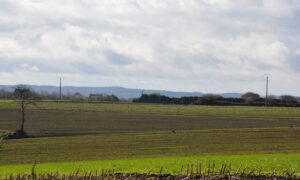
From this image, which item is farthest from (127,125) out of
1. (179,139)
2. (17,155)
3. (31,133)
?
(17,155)

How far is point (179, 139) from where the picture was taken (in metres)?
42.0

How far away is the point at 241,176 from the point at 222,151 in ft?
70.8

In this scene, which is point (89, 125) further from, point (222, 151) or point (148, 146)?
point (222, 151)

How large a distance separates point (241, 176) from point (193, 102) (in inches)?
5060

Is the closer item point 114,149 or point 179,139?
point 114,149

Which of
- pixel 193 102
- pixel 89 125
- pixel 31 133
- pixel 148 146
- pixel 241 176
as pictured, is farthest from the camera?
pixel 193 102

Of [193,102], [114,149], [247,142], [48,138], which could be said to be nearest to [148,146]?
[114,149]

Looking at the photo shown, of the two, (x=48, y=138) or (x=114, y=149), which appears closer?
(x=114, y=149)

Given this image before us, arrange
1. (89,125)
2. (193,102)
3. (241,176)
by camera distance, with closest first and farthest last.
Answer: (241,176) → (89,125) → (193,102)

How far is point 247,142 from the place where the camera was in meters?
39.7

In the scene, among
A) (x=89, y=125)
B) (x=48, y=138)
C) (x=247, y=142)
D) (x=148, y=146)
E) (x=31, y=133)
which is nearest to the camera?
(x=148, y=146)

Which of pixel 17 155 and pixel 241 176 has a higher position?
pixel 241 176

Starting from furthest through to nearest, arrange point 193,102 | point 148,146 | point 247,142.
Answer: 1. point 193,102
2. point 247,142
3. point 148,146

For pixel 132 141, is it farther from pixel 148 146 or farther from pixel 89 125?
pixel 89 125
